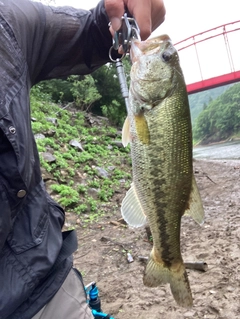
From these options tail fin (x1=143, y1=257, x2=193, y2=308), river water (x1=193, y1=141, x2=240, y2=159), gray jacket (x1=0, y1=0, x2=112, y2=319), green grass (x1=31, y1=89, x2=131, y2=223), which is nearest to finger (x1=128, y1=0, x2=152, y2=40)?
gray jacket (x1=0, y1=0, x2=112, y2=319)

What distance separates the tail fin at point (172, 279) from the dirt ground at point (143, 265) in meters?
1.87

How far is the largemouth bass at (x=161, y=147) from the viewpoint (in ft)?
5.73

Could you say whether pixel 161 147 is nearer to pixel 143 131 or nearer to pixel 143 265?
pixel 143 131

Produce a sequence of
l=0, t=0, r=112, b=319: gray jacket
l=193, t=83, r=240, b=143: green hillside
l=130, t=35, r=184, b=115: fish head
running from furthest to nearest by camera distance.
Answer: l=193, t=83, r=240, b=143: green hillside → l=130, t=35, r=184, b=115: fish head → l=0, t=0, r=112, b=319: gray jacket

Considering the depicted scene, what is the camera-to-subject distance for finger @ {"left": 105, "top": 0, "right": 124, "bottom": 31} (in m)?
1.73

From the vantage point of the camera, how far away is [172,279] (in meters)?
1.99

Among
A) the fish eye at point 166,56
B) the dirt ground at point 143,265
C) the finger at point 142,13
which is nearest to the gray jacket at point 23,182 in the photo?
the finger at point 142,13

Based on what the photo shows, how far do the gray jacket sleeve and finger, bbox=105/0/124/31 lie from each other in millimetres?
212

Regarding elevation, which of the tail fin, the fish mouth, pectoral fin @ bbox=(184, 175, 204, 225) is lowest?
the tail fin

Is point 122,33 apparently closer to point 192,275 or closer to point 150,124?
point 150,124

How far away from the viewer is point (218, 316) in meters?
3.54

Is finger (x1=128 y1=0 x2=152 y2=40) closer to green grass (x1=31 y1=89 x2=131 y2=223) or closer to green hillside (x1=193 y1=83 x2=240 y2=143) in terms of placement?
green grass (x1=31 y1=89 x2=131 y2=223)

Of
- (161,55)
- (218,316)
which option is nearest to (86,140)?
(218,316)

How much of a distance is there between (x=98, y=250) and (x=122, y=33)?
4736 mm
